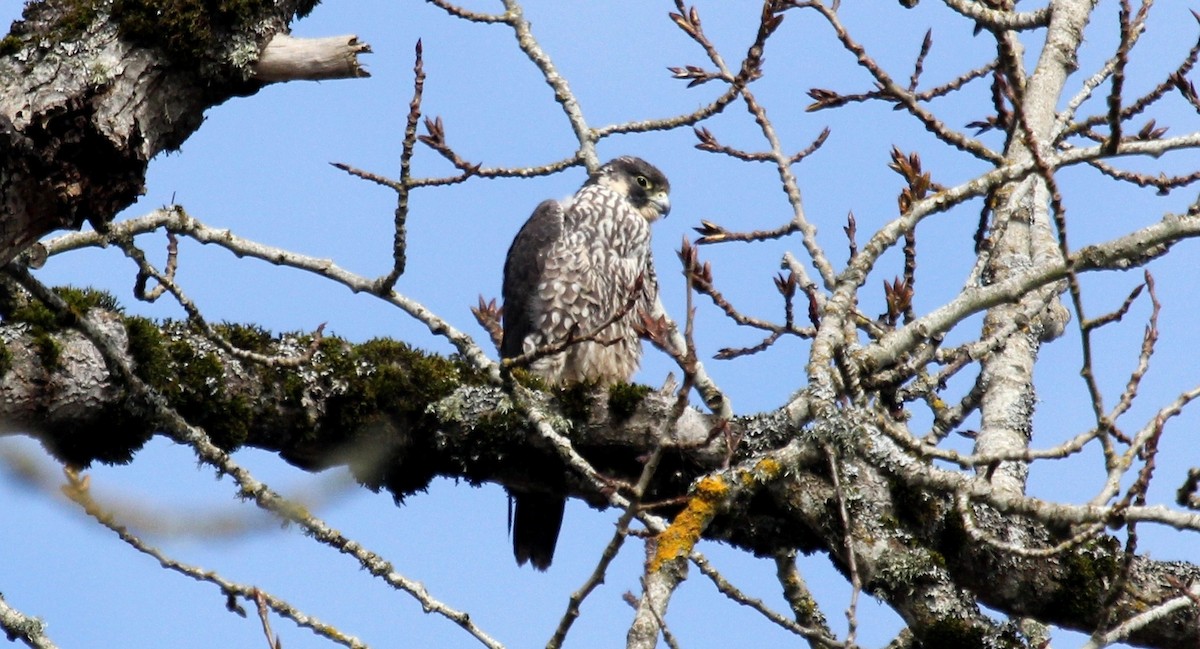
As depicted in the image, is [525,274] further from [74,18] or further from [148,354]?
[74,18]

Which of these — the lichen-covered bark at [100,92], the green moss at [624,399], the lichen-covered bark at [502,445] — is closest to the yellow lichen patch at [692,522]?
the lichen-covered bark at [502,445]

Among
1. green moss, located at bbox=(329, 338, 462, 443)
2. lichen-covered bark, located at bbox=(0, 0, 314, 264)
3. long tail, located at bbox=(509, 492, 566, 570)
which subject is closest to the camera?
lichen-covered bark, located at bbox=(0, 0, 314, 264)

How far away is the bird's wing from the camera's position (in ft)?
19.0

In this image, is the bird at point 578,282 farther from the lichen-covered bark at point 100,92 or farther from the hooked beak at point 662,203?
the lichen-covered bark at point 100,92

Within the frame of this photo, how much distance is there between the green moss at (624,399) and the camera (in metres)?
3.80

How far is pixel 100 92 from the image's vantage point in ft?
8.58

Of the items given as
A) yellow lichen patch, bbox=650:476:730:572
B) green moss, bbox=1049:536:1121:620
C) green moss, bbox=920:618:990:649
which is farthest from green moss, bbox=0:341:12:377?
green moss, bbox=1049:536:1121:620

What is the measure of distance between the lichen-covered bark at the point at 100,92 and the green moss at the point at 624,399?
1.44m

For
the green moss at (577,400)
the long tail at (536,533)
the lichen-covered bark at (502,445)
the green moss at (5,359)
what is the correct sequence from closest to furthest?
the green moss at (5,359), the lichen-covered bark at (502,445), the green moss at (577,400), the long tail at (536,533)

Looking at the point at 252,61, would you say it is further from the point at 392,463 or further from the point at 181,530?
the point at 392,463

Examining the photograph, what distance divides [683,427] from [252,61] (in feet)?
5.29

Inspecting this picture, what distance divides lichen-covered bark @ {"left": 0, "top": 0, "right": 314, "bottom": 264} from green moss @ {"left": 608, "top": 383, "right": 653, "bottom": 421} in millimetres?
1439

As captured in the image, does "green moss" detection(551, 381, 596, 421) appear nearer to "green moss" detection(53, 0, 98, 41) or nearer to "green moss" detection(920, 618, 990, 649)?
"green moss" detection(920, 618, 990, 649)

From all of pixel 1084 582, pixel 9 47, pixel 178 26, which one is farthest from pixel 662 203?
pixel 9 47
